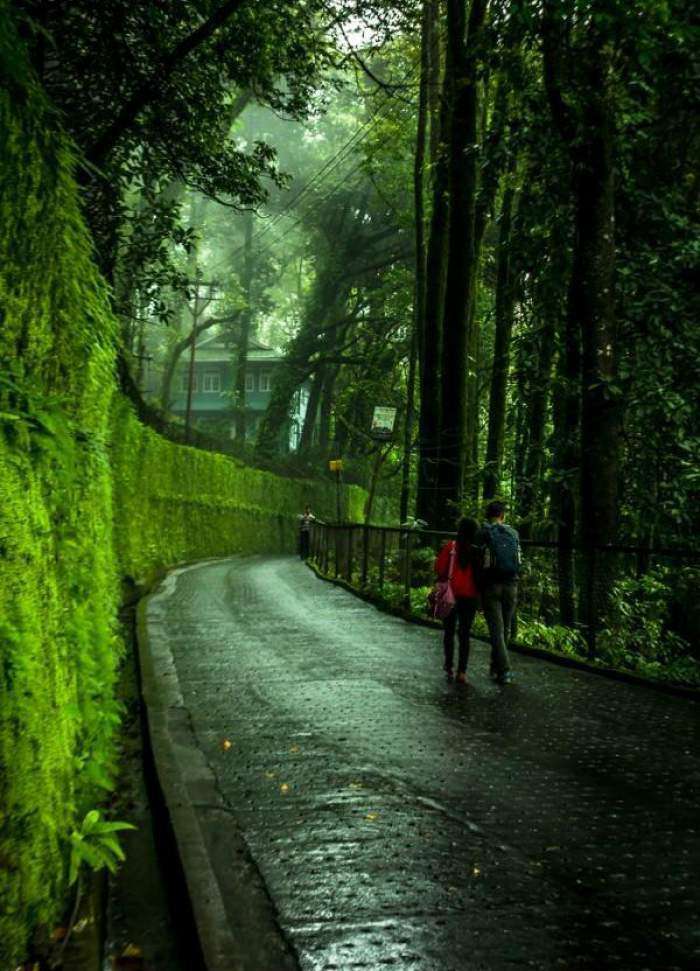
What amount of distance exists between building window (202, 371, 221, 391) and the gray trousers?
245 ft

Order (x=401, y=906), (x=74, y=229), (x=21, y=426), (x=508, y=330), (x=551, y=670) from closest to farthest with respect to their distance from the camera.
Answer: (x=21, y=426), (x=401, y=906), (x=74, y=229), (x=551, y=670), (x=508, y=330)

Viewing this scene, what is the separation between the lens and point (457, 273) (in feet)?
57.9

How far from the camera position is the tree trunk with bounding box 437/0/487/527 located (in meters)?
17.5

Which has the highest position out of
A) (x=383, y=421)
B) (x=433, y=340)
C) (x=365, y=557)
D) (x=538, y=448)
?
(x=433, y=340)

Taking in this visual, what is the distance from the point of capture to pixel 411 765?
6.12m

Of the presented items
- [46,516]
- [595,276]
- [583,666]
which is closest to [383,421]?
[595,276]

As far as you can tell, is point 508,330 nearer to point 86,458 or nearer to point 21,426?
point 86,458

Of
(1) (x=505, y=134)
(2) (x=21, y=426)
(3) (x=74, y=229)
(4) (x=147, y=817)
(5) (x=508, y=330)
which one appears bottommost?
(4) (x=147, y=817)

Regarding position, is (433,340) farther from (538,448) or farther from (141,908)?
(141,908)

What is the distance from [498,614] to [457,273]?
9774 millimetres

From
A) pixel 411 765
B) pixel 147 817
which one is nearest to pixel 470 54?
pixel 411 765

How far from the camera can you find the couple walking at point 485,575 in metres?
9.67

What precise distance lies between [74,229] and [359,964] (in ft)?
14.9

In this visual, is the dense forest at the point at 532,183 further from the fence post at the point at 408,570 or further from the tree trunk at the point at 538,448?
the fence post at the point at 408,570
